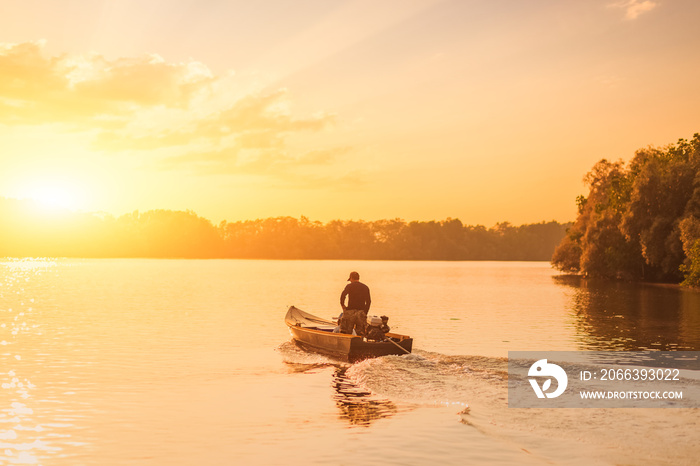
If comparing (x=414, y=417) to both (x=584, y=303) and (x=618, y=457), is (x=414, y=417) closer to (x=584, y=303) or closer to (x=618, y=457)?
(x=618, y=457)

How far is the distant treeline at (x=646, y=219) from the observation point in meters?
69.8

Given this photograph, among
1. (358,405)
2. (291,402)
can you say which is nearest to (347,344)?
(291,402)

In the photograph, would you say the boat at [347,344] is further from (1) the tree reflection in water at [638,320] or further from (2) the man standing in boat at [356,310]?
(1) the tree reflection in water at [638,320]

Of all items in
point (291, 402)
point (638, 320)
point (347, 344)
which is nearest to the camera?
point (291, 402)

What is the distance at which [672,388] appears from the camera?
55.1 ft

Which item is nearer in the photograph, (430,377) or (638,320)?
(430,377)

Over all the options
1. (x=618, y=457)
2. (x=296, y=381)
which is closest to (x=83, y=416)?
(x=296, y=381)

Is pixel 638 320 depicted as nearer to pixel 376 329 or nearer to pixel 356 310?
pixel 356 310

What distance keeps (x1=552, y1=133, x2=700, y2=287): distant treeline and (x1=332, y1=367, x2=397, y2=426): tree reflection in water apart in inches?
2072

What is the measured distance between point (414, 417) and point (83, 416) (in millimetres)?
7999

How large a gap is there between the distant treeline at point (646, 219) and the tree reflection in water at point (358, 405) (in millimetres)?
52641

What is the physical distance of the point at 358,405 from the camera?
17500 mm

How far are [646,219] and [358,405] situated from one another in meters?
66.5

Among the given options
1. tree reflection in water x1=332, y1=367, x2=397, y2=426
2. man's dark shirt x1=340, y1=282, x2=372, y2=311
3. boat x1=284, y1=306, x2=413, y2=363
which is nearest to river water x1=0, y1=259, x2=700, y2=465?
tree reflection in water x1=332, y1=367, x2=397, y2=426
